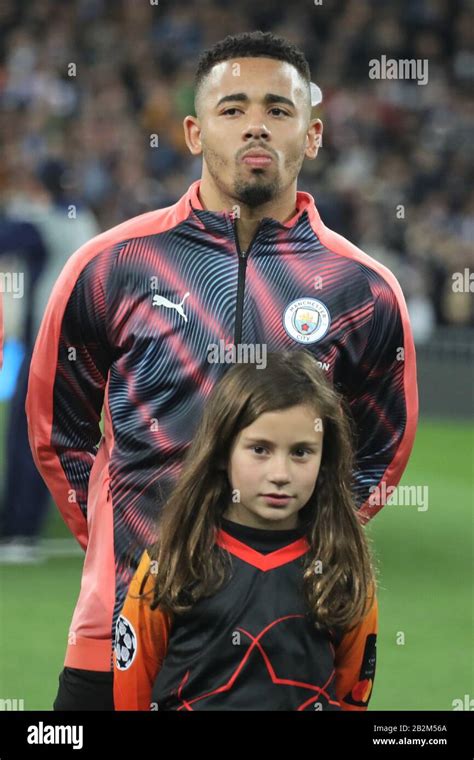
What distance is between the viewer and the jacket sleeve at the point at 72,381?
12.0 ft

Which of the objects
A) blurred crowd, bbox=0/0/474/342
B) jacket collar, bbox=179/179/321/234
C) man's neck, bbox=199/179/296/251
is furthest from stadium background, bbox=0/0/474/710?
man's neck, bbox=199/179/296/251

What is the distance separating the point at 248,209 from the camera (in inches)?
142

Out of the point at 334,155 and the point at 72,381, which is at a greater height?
the point at 334,155

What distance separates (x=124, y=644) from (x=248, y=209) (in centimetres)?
98

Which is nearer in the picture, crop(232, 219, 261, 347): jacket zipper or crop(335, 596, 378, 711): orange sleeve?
crop(335, 596, 378, 711): orange sleeve

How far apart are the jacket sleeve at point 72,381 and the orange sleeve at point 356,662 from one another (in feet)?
2.71

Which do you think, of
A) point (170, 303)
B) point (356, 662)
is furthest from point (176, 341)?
point (356, 662)

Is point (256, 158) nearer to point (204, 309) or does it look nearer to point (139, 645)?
point (204, 309)

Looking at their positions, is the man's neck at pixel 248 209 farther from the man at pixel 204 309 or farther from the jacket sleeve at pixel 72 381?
the jacket sleeve at pixel 72 381

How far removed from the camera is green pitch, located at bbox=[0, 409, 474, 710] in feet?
21.0

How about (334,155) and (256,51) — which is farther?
(334,155)

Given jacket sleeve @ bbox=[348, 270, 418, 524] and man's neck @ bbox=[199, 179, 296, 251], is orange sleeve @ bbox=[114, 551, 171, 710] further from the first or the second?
man's neck @ bbox=[199, 179, 296, 251]

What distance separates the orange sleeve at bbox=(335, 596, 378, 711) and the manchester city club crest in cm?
59

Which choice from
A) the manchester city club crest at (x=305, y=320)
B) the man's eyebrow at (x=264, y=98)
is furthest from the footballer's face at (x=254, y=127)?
the manchester city club crest at (x=305, y=320)
